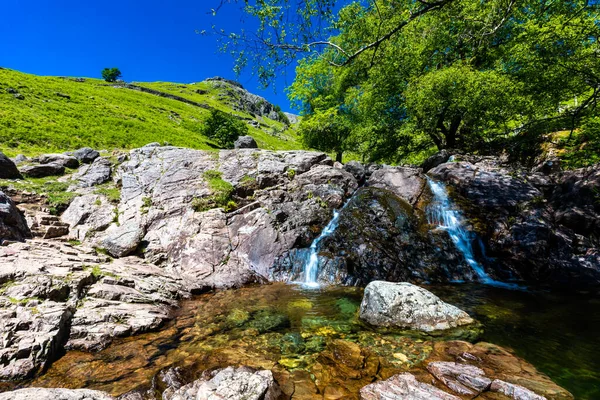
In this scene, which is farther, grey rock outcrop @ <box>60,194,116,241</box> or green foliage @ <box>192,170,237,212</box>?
green foliage @ <box>192,170,237,212</box>

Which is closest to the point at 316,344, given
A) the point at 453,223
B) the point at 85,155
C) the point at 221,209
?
the point at 221,209

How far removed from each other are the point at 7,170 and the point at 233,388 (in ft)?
65.1

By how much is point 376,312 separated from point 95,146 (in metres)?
31.7

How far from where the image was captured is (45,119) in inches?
1112

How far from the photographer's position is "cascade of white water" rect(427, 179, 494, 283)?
1271 centimetres

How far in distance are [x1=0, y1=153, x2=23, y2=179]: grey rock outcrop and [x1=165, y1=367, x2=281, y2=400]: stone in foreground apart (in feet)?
61.6

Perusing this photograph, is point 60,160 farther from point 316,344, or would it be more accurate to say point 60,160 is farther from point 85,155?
point 316,344

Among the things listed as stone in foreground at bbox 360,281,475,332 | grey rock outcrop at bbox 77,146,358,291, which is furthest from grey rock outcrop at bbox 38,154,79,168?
stone in foreground at bbox 360,281,475,332

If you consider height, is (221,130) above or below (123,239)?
above

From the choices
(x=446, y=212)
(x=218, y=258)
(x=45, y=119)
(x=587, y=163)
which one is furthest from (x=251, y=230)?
(x=45, y=119)

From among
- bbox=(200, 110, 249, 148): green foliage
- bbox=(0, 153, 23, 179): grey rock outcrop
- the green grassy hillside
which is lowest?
bbox=(0, 153, 23, 179): grey rock outcrop

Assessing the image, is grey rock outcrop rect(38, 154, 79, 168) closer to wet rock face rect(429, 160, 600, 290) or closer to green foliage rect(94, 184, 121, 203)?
green foliage rect(94, 184, 121, 203)

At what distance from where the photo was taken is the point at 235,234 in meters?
14.5

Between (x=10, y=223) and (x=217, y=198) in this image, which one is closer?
(x=10, y=223)
